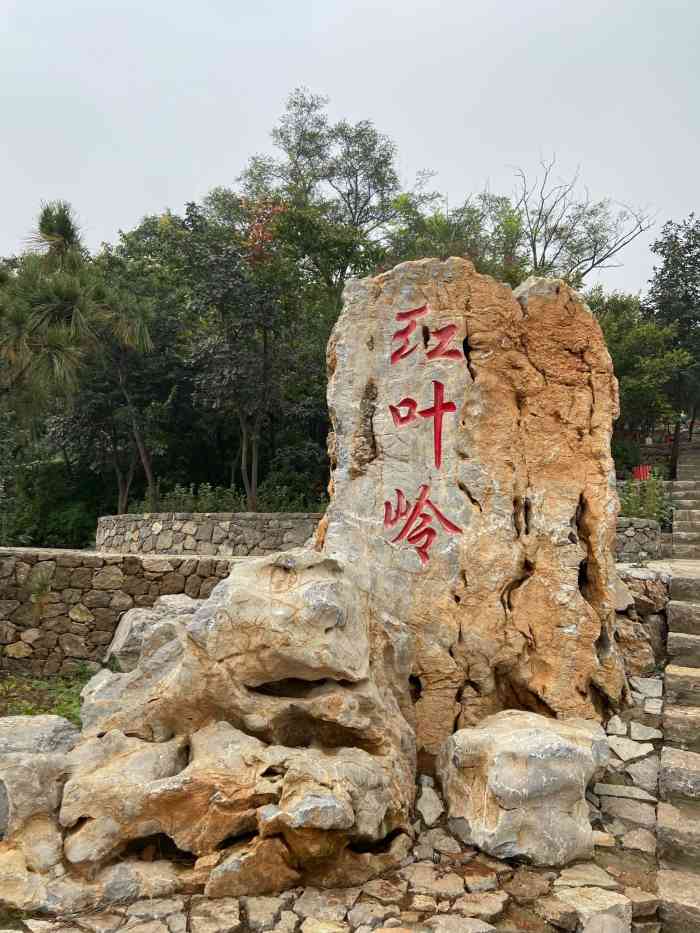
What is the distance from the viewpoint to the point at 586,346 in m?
4.36

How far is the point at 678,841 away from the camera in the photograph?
3.25 m

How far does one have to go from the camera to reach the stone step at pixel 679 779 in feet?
11.9

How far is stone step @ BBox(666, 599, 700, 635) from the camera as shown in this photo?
5.08m

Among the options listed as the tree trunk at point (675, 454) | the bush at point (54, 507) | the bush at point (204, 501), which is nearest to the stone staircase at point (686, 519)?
the tree trunk at point (675, 454)

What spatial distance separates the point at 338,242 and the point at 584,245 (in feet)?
23.2

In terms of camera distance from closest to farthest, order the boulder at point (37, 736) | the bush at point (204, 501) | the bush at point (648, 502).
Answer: the boulder at point (37, 736) < the bush at point (648, 502) < the bush at point (204, 501)

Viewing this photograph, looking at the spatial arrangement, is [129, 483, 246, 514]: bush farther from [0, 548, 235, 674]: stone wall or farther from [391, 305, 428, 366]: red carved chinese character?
[391, 305, 428, 366]: red carved chinese character

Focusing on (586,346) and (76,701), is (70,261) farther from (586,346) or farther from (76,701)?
(586,346)

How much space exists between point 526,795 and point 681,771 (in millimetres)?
1190

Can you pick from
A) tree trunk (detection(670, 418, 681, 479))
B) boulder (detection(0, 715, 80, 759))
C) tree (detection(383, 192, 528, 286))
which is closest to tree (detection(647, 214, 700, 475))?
tree trunk (detection(670, 418, 681, 479))

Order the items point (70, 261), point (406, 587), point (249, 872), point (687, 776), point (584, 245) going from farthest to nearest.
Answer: point (584, 245) < point (70, 261) < point (406, 587) < point (687, 776) < point (249, 872)

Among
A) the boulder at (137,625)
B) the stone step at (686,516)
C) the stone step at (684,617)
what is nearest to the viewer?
the stone step at (684,617)

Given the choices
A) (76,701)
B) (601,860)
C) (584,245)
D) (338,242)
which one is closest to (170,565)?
(76,701)

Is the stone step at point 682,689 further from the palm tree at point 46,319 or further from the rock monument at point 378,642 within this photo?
the palm tree at point 46,319
